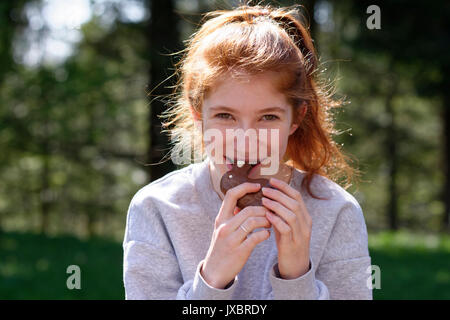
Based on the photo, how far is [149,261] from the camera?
216 centimetres

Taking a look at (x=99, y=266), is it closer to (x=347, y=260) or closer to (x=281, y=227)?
(x=347, y=260)

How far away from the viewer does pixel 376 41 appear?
9.79 m

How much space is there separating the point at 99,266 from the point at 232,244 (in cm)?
511

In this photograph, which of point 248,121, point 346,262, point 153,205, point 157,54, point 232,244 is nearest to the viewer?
point 232,244

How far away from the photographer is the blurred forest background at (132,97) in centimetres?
650

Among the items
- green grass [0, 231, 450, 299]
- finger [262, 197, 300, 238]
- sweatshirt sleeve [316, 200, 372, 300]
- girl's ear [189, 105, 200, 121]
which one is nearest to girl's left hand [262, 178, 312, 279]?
finger [262, 197, 300, 238]

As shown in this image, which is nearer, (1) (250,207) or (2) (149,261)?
(1) (250,207)

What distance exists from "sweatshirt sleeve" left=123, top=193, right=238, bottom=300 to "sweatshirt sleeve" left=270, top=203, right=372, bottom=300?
0.46 metres

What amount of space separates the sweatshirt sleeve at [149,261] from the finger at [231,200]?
0.32 metres

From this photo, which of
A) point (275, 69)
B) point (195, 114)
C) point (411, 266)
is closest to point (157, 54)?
point (411, 266)

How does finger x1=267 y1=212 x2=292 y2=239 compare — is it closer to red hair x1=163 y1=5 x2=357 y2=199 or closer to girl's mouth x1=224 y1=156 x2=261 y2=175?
girl's mouth x1=224 y1=156 x2=261 y2=175

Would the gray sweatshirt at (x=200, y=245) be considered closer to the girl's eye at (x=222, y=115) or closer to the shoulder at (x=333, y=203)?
the shoulder at (x=333, y=203)

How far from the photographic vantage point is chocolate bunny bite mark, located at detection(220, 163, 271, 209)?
1.97 metres

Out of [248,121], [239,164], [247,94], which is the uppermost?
[247,94]
